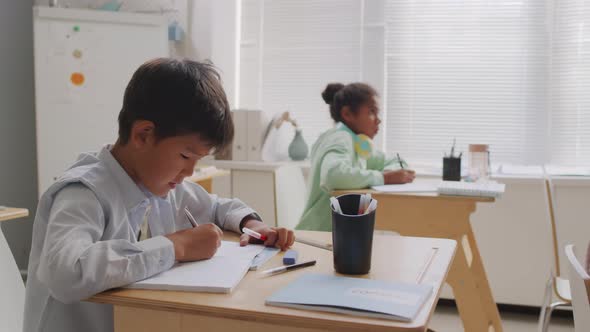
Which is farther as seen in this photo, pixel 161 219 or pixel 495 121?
pixel 495 121

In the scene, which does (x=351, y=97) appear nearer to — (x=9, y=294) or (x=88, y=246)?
(x=9, y=294)

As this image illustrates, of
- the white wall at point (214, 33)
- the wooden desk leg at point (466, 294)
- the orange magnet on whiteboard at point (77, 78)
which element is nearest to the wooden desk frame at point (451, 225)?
the wooden desk leg at point (466, 294)

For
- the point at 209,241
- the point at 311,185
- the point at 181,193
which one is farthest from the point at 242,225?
the point at 311,185

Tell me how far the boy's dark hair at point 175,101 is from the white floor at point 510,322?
2231 millimetres

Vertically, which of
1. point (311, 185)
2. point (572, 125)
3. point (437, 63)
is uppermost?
point (437, 63)

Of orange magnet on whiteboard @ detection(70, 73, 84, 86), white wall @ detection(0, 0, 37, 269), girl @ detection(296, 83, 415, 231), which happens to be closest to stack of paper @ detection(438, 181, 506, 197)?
girl @ detection(296, 83, 415, 231)

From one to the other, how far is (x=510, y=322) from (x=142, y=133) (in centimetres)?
265

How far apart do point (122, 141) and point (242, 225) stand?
0.37 meters

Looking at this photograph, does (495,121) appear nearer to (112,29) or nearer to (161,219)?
(112,29)

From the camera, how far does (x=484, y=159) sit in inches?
116

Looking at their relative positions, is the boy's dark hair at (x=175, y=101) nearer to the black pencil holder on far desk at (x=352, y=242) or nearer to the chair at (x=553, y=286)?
the black pencil holder on far desk at (x=352, y=242)

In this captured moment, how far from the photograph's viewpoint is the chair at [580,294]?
3.52 feet

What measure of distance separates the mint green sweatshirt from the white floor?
905mm

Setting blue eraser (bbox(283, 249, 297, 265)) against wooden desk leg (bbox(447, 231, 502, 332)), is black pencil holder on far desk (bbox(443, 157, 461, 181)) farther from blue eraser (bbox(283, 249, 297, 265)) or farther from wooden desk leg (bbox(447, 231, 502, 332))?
blue eraser (bbox(283, 249, 297, 265))
